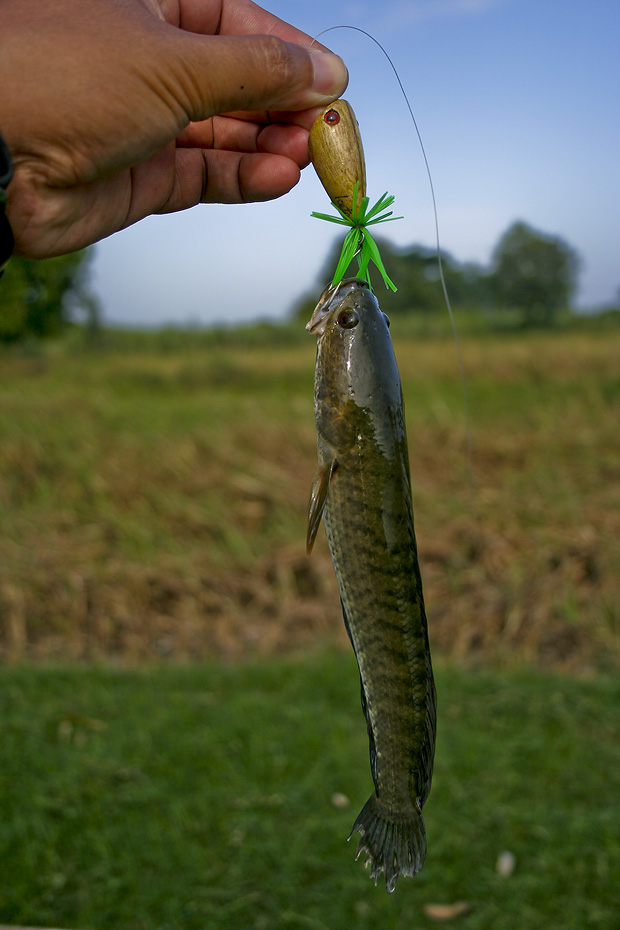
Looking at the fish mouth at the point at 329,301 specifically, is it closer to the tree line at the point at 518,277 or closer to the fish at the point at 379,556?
the fish at the point at 379,556

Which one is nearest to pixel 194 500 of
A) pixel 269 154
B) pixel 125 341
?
pixel 269 154

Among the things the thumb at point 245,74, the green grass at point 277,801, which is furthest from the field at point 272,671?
the thumb at point 245,74

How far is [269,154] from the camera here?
2.47 m

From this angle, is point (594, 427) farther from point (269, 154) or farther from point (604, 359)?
point (269, 154)

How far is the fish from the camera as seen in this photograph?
1646 mm

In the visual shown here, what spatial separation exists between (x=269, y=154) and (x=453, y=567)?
15.9 ft

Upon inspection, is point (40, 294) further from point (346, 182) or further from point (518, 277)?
point (346, 182)

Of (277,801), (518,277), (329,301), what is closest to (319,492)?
(329,301)

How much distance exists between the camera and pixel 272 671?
566 centimetres

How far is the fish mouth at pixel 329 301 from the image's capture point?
1.71 meters

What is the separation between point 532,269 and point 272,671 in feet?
22.3

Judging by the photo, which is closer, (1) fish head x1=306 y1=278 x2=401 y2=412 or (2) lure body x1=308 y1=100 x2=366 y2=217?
(1) fish head x1=306 y1=278 x2=401 y2=412

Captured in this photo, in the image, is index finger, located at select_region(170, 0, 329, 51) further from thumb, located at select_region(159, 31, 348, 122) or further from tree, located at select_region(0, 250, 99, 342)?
tree, located at select_region(0, 250, 99, 342)

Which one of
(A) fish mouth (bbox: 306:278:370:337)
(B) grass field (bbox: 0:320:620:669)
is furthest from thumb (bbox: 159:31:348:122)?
(B) grass field (bbox: 0:320:620:669)
